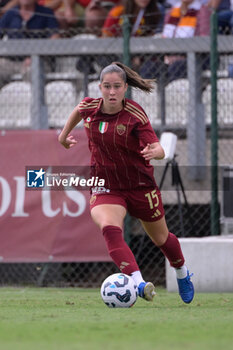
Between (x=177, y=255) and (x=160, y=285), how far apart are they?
3.38 metres

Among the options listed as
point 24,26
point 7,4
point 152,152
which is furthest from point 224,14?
point 152,152

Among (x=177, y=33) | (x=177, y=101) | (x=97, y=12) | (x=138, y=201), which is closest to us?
(x=138, y=201)

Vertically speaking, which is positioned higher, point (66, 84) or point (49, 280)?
point (66, 84)

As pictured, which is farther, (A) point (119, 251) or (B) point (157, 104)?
(B) point (157, 104)

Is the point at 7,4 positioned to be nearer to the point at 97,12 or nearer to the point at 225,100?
the point at 97,12

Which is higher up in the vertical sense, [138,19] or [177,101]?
[138,19]

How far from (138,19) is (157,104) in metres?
1.25

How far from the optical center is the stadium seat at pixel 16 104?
11.3 m

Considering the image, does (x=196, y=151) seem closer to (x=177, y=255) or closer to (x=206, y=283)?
(x=206, y=283)

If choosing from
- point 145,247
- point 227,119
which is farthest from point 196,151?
point 145,247

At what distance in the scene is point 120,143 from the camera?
6844 mm

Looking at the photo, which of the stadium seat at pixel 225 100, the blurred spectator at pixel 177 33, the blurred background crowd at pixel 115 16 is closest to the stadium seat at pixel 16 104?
the blurred background crowd at pixel 115 16

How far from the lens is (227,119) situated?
424 inches

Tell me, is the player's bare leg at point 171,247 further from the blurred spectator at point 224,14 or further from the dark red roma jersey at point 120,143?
the blurred spectator at point 224,14
